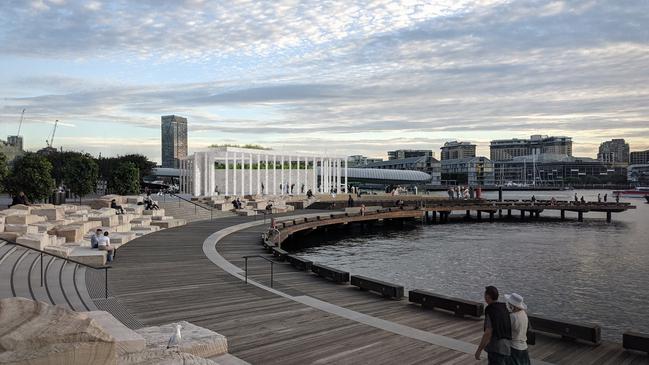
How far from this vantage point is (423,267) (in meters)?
32.7

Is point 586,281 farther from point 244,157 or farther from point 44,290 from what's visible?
point 244,157

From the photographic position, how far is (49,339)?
5.93 metres

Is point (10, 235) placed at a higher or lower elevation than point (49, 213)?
lower

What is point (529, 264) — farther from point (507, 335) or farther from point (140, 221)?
point (507, 335)

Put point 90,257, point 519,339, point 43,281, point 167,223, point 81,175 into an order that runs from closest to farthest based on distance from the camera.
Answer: point 519,339
point 43,281
point 90,257
point 167,223
point 81,175

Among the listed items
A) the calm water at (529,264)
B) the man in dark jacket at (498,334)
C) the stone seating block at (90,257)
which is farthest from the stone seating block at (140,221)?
the man in dark jacket at (498,334)

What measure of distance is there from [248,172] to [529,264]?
3823cm

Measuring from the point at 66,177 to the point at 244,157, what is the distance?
19934 mm

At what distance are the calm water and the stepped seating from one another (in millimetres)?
15826

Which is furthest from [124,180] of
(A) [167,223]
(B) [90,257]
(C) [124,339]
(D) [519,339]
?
(D) [519,339]

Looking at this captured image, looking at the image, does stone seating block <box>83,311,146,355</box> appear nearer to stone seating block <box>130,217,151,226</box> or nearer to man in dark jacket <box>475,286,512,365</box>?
man in dark jacket <box>475,286,512,365</box>

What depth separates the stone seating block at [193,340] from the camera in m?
9.69

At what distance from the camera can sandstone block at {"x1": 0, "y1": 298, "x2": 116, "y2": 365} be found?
575 centimetres

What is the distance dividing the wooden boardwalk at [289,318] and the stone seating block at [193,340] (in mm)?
568
